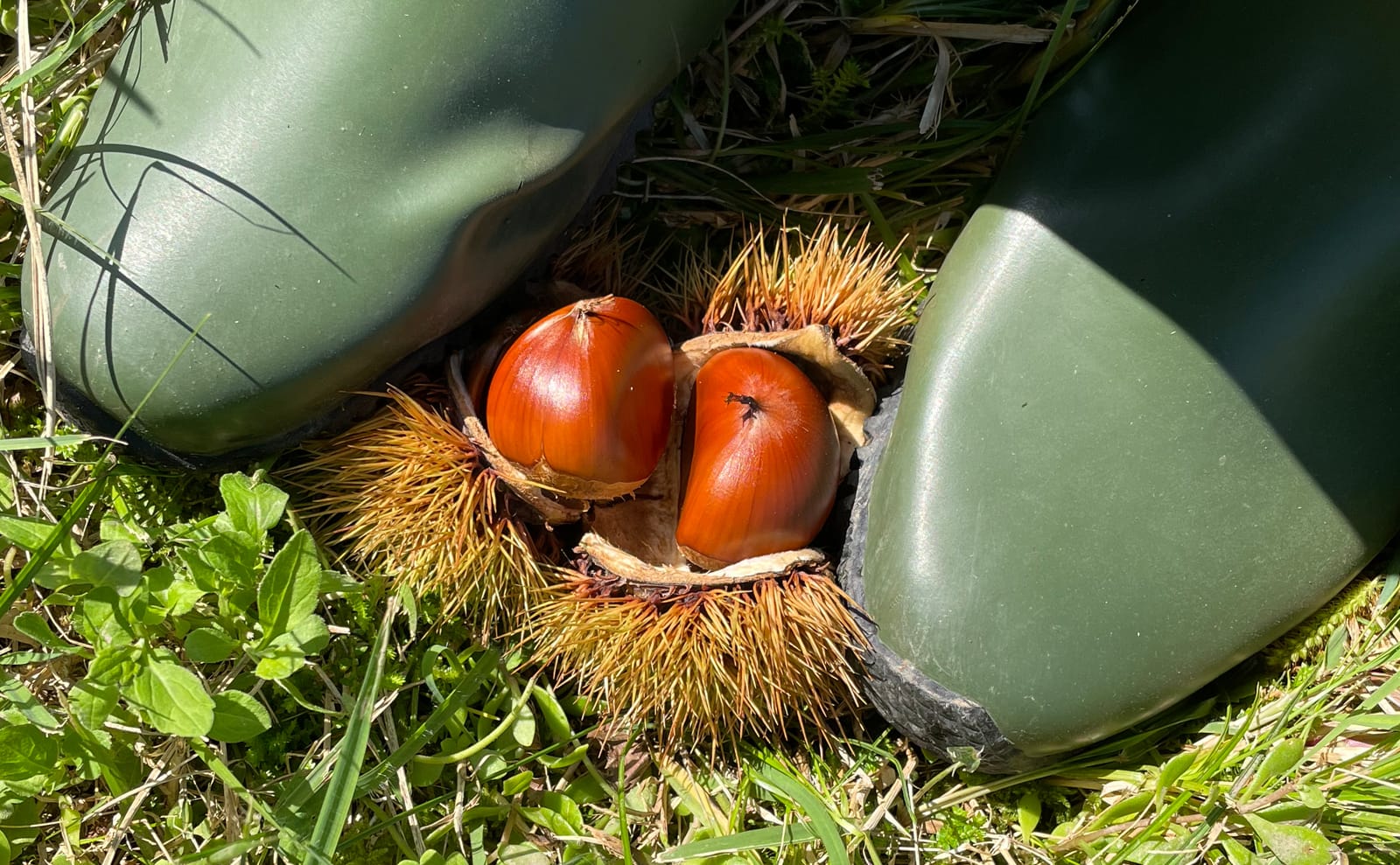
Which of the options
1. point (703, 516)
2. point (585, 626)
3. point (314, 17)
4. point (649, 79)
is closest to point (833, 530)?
point (703, 516)

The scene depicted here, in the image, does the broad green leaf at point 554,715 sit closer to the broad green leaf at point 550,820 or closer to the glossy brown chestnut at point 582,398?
the broad green leaf at point 550,820

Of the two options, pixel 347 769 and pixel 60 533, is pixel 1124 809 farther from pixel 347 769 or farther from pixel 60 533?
pixel 60 533

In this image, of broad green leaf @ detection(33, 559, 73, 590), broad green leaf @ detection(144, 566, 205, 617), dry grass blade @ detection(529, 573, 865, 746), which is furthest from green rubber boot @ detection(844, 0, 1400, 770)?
broad green leaf @ detection(33, 559, 73, 590)

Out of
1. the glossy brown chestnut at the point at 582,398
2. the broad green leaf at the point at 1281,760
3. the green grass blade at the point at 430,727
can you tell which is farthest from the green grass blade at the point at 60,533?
the broad green leaf at the point at 1281,760

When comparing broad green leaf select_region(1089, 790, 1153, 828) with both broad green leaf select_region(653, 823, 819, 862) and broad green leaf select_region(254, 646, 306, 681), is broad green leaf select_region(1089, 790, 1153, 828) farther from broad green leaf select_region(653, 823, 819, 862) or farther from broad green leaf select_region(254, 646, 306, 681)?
broad green leaf select_region(254, 646, 306, 681)

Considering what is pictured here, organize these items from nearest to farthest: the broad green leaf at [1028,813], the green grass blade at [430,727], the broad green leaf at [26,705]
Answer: the broad green leaf at [26,705] → the green grass blade at [430,727] → the broad green leaf at [1028,813]

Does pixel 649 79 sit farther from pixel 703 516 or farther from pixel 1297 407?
pixel 1297 407

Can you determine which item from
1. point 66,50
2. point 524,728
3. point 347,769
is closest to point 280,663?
point 347,769
